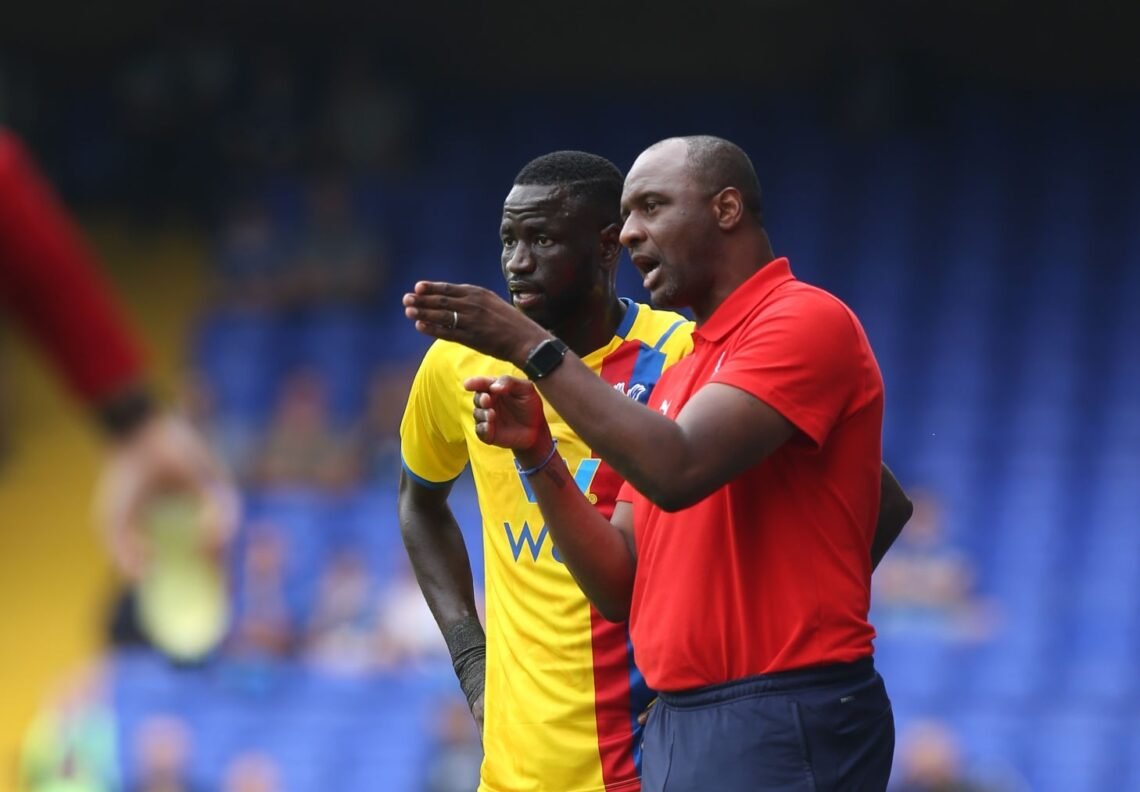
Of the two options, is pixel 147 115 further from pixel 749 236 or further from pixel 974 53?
pixel 749 236

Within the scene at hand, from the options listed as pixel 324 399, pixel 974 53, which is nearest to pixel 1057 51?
pixel 974 53

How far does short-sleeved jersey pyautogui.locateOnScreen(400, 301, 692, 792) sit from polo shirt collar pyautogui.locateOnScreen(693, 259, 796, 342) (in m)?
0.62

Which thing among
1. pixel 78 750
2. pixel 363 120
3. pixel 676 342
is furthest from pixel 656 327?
pixel 363 120

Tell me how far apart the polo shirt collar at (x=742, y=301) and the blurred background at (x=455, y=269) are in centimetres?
663

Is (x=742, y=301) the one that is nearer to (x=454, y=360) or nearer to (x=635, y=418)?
(x=635, y=418)

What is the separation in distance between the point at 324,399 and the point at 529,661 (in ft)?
28.1

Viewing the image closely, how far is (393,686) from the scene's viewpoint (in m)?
10.0

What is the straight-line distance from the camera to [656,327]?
14.5 feet

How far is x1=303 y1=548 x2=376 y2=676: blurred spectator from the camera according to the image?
34.1 feet

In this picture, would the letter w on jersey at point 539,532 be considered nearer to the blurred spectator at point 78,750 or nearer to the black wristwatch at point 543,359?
the black wristwatch at point 543,359

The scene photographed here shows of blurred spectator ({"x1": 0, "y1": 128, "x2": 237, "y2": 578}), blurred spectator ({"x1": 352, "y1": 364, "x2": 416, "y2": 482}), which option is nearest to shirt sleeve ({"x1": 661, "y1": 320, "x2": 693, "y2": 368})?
blurred spectator ({"x1": 0, "y1": 128, "x2": 237, "y2": 578})

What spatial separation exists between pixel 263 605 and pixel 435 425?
21.8 ft

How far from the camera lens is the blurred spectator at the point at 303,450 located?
473 inches

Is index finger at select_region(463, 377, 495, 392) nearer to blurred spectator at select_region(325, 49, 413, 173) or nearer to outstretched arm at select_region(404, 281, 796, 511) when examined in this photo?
outstretched arm at select_region(404, 281, 796, 511)
